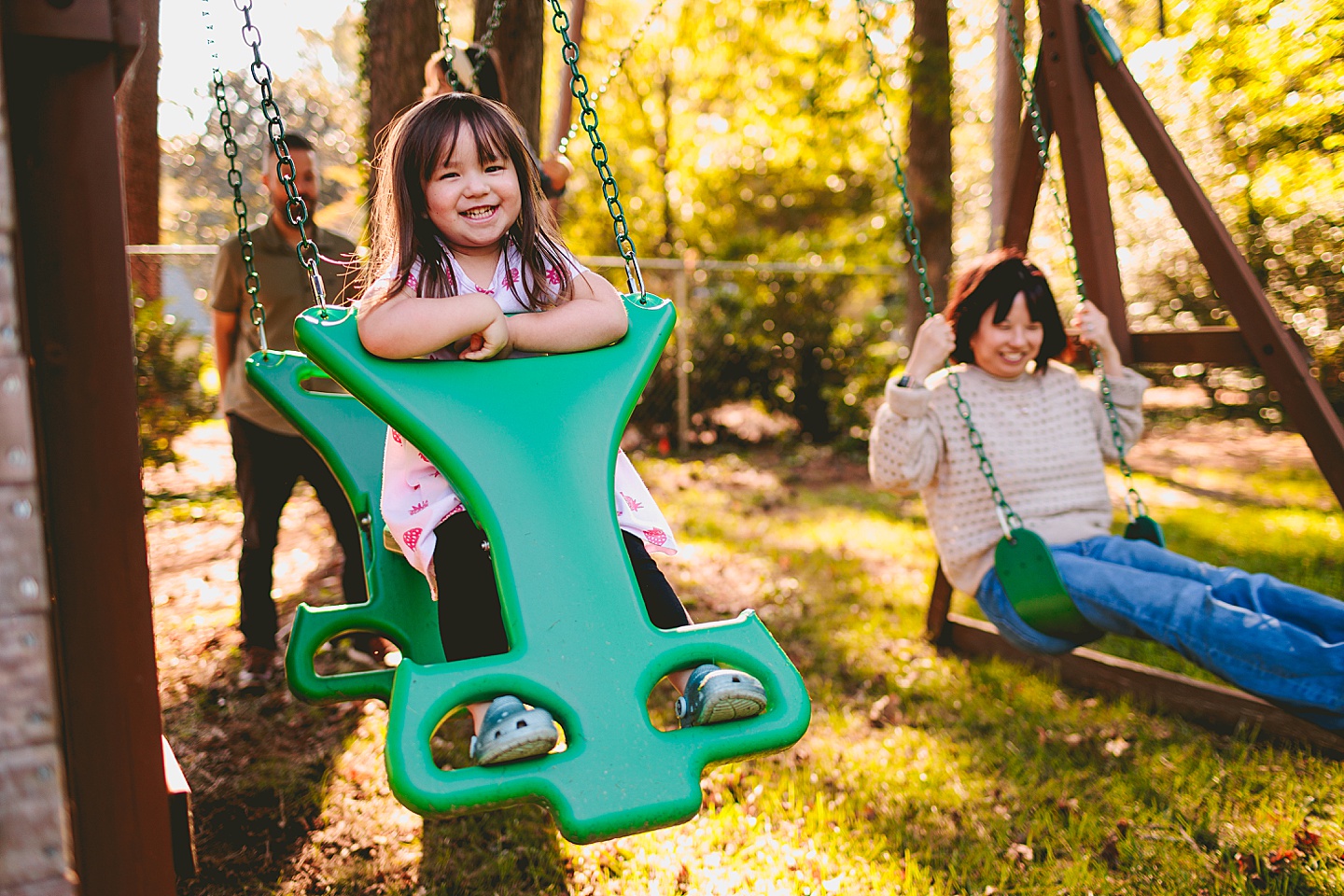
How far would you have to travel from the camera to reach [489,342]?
1.75 m

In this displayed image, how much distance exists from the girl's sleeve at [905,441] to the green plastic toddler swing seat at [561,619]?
3.42 feet


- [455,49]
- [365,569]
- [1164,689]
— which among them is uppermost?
[455,49]

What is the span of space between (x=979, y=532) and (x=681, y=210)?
11089 millimetres

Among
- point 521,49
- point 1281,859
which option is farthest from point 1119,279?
point 521,49

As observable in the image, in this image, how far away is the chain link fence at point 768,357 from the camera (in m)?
8.35

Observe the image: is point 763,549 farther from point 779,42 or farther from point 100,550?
point 779,42

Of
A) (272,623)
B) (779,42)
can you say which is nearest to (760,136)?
(779,42)

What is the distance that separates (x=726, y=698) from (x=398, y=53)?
130 inches

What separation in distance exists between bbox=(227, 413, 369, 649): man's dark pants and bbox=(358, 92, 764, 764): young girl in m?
1.47

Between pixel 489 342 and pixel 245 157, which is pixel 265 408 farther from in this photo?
pixel 245 157

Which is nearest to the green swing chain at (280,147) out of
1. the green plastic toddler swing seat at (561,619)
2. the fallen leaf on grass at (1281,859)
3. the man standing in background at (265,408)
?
the green plastic toddler swing seat at (561,619)

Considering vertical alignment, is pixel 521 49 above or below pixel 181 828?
above

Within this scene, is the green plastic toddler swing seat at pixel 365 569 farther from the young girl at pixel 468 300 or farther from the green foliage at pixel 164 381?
the green foliage at pixel 164 381

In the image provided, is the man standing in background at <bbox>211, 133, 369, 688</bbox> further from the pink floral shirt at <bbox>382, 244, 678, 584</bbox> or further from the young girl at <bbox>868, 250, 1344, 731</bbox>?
the young girl at <bbox>868, 250, 1344, 731</bbox>
